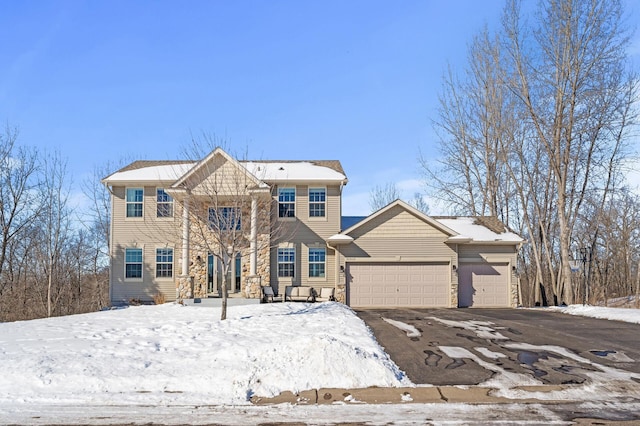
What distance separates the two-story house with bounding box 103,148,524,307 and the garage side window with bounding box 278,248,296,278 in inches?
1.8

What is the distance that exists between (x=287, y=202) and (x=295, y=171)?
175cm

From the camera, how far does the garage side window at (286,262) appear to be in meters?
23.7

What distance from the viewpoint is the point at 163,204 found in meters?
23.8

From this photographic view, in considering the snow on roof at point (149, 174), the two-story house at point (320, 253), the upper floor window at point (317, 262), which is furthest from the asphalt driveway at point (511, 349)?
the snow on roof at point (149, 174)

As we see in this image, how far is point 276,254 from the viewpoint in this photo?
23.9 metres

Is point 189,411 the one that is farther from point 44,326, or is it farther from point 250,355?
point 44,326

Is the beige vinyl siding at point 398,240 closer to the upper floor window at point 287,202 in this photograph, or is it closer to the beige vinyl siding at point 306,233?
the beige vinyl siding at point 306,233

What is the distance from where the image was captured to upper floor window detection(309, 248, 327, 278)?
23.8m

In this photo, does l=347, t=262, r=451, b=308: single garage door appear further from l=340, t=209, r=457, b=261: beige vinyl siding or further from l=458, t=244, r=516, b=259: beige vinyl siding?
l=458, t=244, r=516, b=259: beige vinyl siding

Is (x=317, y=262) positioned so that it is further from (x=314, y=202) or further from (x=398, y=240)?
(x=398, y=240)

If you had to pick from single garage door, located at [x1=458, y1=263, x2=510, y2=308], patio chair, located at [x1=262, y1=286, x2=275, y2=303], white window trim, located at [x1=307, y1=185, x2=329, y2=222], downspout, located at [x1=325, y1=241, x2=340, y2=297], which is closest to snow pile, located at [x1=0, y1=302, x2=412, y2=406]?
patio chair, located at [x1=262, y1=286, x2=275, y2=303]

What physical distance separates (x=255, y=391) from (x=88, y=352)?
4024mm

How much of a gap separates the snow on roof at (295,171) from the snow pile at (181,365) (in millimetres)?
12074

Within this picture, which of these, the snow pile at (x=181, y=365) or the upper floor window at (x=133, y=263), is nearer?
the snow pile at (x=181, y=365)
